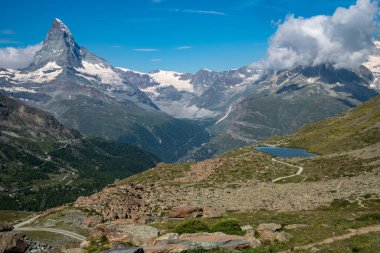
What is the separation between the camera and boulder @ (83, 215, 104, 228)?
82750mm

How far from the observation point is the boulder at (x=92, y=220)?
82.8 meters

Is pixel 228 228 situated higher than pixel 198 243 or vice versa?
pixel 198 243

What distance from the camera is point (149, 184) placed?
117438mm

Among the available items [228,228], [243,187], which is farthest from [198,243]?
[243,187]

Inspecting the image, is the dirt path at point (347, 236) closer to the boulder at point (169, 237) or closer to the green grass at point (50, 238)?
the boulder at point (169, 237)

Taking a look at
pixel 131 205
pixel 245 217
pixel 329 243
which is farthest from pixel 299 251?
pixel 131 205

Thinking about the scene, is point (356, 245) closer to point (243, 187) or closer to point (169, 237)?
point (169, 237)

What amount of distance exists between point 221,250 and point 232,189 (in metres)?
63.1

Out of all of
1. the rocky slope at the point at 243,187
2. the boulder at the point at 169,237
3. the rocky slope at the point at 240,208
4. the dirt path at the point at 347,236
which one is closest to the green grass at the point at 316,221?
the rocky slope at the point at 240,208

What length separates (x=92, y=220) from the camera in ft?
275

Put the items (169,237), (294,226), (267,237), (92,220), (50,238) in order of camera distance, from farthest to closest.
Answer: (92,220) < (50,238) < (294,226) < (169,237) < (267,237)

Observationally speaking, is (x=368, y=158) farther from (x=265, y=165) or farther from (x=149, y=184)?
(x=149, y=184)

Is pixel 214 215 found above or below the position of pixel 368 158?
below

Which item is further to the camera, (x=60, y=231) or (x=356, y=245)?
(x=60, y=231)
